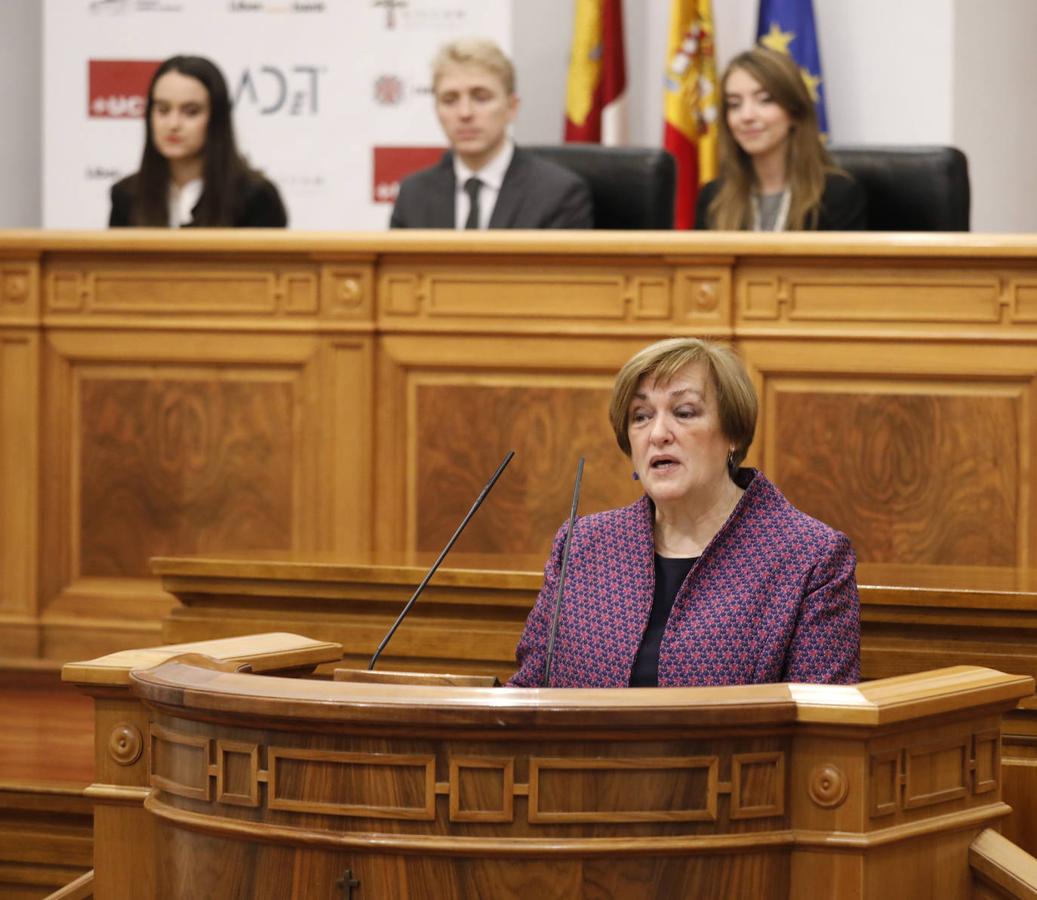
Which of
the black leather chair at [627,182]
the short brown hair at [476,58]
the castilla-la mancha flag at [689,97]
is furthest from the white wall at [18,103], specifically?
the black leather chair at [627,182]

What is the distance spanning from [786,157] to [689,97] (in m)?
2.37

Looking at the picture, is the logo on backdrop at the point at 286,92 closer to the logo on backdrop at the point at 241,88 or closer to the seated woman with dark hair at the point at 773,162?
the logo on backdrop at the point at 241,88

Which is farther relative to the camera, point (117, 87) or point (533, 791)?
point (117, 87)

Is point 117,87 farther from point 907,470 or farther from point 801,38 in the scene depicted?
point 907,470

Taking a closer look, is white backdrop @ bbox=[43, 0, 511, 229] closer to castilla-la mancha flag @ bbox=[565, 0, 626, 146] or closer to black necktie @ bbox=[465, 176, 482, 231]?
castilla-la mancha flag @ bbox=[565, 0, 626, 146]

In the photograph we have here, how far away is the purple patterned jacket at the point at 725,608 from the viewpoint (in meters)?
2.29

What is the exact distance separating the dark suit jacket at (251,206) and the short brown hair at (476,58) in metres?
0.52

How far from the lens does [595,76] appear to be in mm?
6816

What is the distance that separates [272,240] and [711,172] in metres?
2.94

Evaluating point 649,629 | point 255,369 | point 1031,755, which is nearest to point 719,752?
point 649,629

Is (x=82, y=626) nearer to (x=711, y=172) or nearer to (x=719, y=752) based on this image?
(x=719, y=752)

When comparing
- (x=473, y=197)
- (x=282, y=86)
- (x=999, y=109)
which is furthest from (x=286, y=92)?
(x=999, y=109)

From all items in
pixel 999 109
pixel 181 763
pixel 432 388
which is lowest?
pixel 181 763

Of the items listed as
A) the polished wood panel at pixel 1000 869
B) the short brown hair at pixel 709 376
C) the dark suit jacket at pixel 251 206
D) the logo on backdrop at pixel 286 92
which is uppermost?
the logo on backdrop at pixel 286 92
